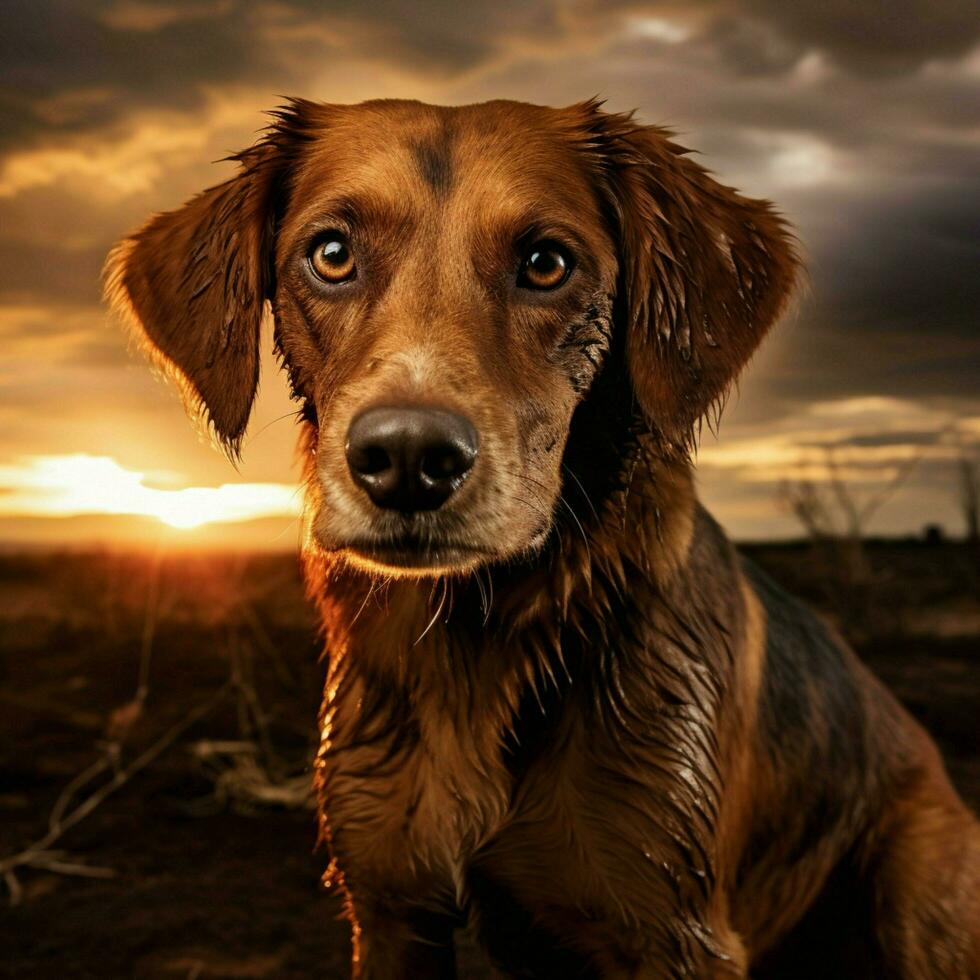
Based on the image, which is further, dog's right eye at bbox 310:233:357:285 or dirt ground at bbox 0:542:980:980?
dirt ground at bbox 0:542:980:980

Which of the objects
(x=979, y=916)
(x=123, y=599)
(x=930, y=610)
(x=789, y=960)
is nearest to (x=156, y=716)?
(x=123, y=599)

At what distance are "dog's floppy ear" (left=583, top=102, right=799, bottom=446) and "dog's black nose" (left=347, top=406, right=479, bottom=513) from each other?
677 mm

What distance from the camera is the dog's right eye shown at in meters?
2.78

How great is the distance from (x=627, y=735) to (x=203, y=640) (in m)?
6.03

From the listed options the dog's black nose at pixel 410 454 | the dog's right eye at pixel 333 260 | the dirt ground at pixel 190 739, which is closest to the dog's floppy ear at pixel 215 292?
the dog's right eye at pixel 333 260

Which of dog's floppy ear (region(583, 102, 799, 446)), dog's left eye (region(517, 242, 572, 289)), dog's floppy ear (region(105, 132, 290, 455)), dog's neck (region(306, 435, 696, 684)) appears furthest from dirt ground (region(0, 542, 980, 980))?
dog's left eye (region(517, 242, 572, 289))

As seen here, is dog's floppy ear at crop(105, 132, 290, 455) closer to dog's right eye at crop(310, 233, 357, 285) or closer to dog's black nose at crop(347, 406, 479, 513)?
dog's right eye at crop(310, 233, 357, 285)

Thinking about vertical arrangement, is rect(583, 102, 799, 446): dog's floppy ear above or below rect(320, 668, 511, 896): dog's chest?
above

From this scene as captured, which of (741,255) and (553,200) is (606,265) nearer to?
(553,200)

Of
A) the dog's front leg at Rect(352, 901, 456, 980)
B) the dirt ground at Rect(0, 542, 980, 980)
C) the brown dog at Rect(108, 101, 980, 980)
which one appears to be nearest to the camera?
the brown dog at Rect(108, 101, 980, 980)

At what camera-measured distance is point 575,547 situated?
281cm

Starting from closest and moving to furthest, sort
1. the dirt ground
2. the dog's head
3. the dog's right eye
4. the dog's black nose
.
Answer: the dog's black nose, the dog's head, the dog's right eye, the dirt ground

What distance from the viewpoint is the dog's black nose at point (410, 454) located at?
2203 millimetres

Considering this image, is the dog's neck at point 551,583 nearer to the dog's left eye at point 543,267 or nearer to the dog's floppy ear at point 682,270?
the dog's floppy ear at point 682,270
